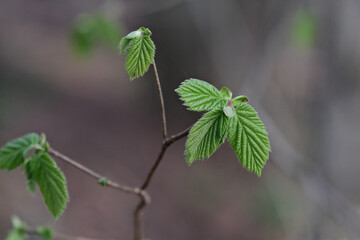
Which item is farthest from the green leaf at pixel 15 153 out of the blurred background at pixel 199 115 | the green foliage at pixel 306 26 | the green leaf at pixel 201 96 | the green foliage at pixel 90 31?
the green foliage at pixel 306 26

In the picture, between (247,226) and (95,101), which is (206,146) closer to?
(247,226)

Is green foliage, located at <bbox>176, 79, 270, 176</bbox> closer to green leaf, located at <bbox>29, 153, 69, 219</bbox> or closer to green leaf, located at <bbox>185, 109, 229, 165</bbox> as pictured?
green leaf, located at <bbox>185, 109, 229, 165</bbox>

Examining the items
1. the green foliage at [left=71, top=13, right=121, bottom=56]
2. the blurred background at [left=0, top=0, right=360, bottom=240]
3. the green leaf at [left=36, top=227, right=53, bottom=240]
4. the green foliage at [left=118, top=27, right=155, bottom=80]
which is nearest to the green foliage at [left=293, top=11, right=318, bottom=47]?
the blurred background at [left=0, top=0, right=360, bottom=240]

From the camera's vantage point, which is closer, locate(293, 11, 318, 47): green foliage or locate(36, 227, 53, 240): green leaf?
locate(36, 227, 53, 240): green leaf

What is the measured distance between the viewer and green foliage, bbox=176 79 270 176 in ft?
2.55

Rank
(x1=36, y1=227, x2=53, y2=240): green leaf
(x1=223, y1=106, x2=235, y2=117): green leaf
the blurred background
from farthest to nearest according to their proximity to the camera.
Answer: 1. the blurred background
2. (x1=36, y1=227, x2=53, y2=240): green leaf
3. (x1=223, y1=106, x2=235, y2=117): green leaf

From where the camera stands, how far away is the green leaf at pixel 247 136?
2.62 ft

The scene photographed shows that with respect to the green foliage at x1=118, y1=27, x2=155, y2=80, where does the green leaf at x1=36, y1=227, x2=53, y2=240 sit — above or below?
below

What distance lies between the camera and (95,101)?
6613mm

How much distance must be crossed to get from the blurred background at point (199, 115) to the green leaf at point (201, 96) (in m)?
1.49

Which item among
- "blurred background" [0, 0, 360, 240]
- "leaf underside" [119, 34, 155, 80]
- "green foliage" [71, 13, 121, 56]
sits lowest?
"blurred background" [0, 0, 360, 240]

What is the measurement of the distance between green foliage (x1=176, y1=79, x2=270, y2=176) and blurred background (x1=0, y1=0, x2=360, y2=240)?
58.6 inches

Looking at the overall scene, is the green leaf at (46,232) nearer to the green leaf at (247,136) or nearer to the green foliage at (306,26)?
the green leaf at (247,136)

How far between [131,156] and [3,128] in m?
1.52
